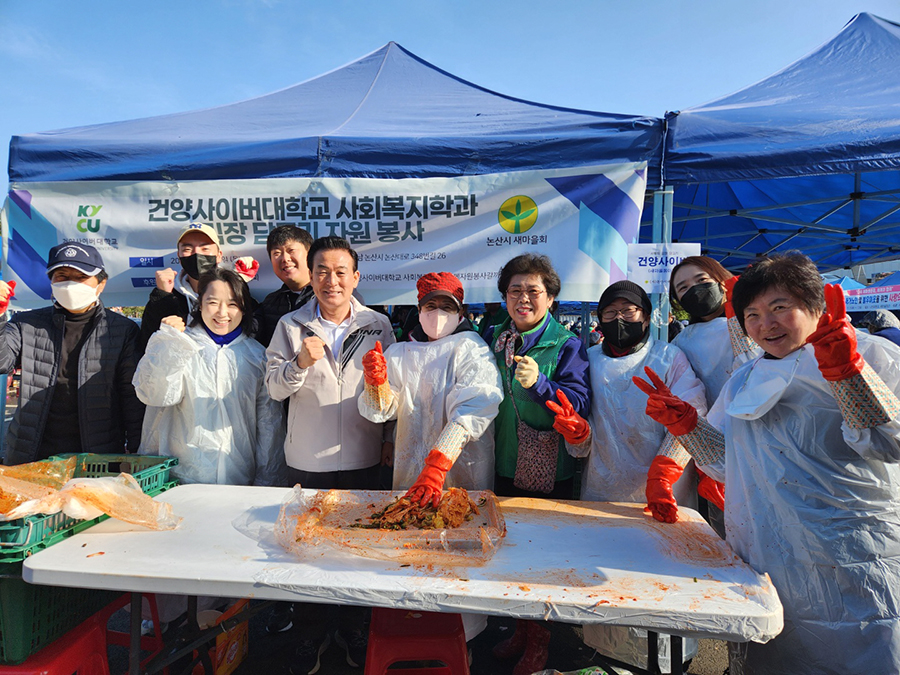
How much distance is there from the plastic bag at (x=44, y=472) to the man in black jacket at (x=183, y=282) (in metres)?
0.67

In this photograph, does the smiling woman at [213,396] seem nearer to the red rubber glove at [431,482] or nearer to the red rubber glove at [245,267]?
the red rubber glove at [245,267]

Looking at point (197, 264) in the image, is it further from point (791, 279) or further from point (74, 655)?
point (791, 279)

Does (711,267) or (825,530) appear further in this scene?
(711,267)

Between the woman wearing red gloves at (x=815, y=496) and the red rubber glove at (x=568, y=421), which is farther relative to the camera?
the red rubber glove at (x=568, y=421)

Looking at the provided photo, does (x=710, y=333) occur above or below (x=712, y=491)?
above

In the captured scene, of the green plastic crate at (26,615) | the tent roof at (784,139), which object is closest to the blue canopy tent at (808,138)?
the tent roof at (784,139)

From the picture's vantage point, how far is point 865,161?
243cm

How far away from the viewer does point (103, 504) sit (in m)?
1.48

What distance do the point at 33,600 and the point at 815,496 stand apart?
93.0 inches

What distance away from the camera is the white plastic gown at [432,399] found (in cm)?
199

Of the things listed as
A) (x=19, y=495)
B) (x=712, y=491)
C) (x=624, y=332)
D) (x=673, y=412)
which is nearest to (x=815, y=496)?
(x=673, y=412)

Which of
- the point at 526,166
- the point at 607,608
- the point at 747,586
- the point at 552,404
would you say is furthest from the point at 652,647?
the point at 526,166

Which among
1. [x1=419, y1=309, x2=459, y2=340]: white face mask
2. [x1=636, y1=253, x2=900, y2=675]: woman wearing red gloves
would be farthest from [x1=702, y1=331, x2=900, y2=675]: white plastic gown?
[x1=419, y1=309, x2=459, y2=340]: white face mask

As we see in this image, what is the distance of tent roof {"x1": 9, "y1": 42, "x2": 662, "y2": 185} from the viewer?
2744mm
